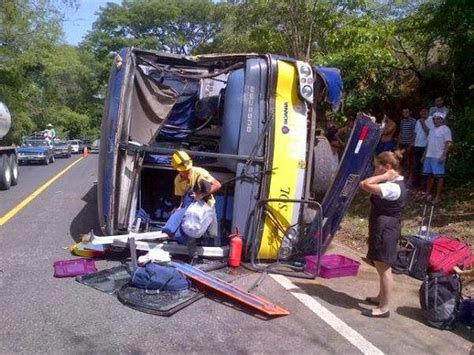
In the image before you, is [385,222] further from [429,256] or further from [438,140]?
[438,140]

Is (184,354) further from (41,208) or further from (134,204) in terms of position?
(41,208)

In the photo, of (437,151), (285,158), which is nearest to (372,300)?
(285,158)

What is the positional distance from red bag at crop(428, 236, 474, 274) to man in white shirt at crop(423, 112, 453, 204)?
2854mm

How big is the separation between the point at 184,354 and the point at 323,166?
359cm

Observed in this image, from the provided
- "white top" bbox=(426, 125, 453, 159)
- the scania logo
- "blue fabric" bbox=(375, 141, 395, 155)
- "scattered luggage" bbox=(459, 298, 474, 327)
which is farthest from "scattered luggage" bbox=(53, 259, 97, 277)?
"blue fabric" bbox=(375, 141, 395, 155)

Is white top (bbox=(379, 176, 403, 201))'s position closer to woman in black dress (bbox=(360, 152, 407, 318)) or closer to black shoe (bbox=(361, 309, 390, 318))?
woman in black dress (bbox=(360, 152, 407, 318))

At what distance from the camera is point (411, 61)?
48.7ft

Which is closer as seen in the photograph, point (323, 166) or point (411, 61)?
point (323, 166)

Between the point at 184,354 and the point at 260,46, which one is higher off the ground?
the point at 260,46

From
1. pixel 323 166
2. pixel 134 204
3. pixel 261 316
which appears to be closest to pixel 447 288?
pixel 261 316

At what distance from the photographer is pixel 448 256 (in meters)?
6.47

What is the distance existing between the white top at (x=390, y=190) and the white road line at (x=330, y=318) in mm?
1245

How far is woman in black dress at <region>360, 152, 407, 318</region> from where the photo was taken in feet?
17.3

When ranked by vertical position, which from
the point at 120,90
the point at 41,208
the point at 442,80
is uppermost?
the point at 442,80
